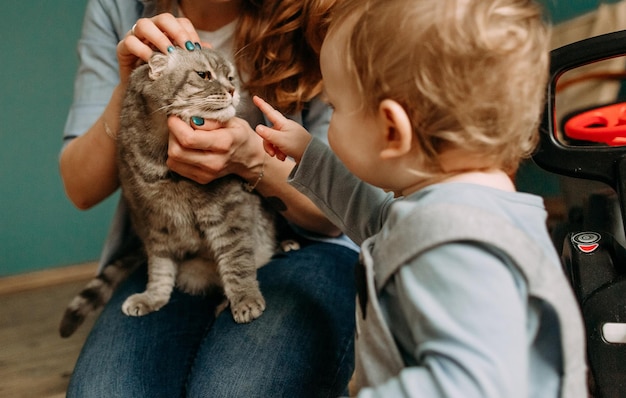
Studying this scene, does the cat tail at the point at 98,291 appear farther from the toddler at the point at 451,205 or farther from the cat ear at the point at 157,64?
the toddler at the point at 451,205

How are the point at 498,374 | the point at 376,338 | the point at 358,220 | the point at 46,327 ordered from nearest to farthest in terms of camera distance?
the point at 498,374, the point at 376,338, the point at 358,220, the point at 46,327

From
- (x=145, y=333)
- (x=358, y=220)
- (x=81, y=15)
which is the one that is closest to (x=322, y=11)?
(x=358, y=220)

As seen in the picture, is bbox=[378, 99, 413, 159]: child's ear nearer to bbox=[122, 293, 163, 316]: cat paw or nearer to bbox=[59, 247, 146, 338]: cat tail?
Answer: bbox=[122, 293, 163, 316]: cat paw

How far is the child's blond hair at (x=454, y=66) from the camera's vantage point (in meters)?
0.61

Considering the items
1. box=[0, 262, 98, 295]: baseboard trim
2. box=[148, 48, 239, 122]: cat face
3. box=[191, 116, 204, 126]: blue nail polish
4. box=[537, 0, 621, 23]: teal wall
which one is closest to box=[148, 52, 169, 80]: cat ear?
box=[148, 48, 239, 122]: cat face

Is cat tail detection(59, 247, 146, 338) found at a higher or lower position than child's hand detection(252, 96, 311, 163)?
lower

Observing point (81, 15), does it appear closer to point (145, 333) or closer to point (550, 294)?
point (145, 333)

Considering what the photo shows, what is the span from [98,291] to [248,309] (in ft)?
1.55

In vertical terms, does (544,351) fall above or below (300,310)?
above

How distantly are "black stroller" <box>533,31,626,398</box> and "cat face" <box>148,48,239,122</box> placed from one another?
1.83 feet

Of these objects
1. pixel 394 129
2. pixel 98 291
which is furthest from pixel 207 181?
pixel 394 129

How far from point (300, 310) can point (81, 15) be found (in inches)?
64.0

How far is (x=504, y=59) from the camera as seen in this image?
2.03ft

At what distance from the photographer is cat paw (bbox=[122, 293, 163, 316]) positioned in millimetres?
1118
